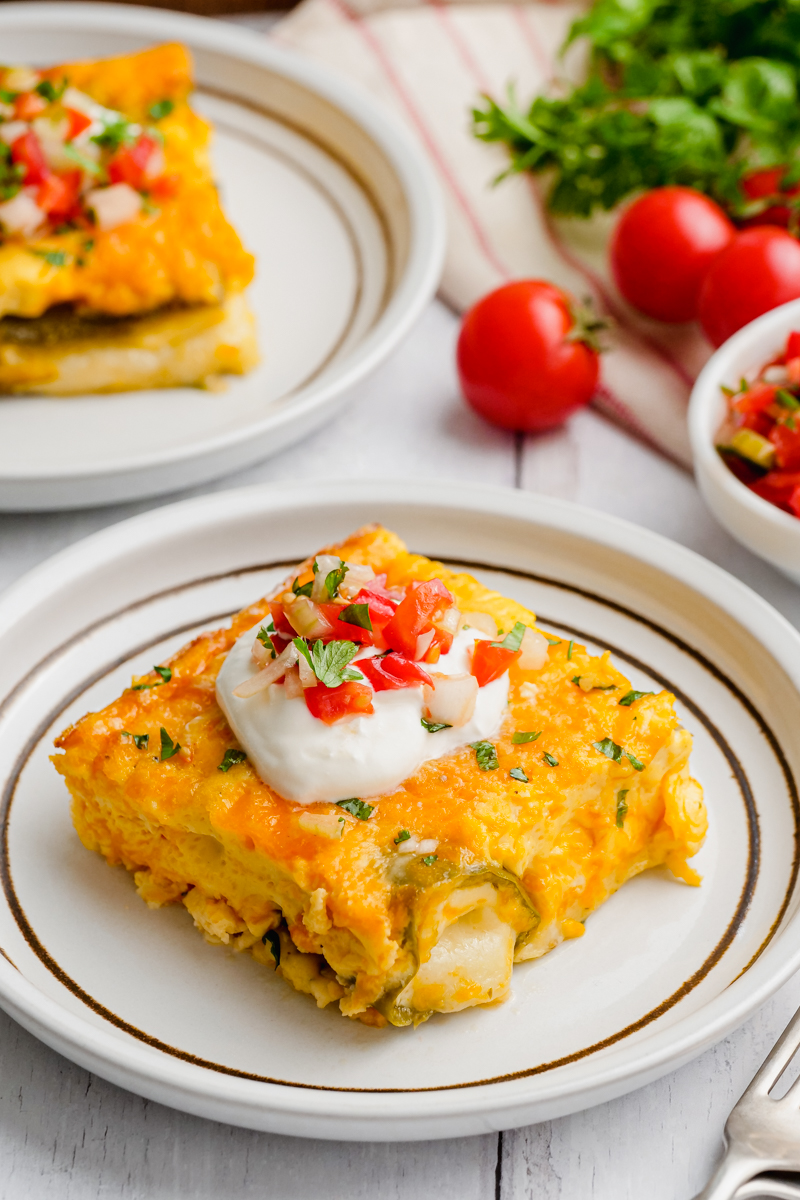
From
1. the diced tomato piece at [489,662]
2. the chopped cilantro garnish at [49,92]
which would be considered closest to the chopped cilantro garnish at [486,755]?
the diced tomato piece at [489,662]

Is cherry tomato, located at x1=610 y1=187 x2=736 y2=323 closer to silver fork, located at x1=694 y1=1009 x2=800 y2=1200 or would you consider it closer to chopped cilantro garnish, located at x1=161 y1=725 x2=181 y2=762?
chopped cilantro garnish, located at x1=161 y1=725 x2=181 y2=762

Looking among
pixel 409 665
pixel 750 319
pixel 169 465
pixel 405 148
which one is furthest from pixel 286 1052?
pixel 405 148

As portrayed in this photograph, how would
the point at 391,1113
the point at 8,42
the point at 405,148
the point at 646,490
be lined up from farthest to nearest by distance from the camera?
the point at 8,42 < the point at 405,148 < the point at 646,490 < the point at 391,1113

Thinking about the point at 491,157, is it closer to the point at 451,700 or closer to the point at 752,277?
the point at 752,277

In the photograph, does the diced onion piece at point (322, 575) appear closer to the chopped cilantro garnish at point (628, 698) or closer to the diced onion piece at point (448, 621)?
the diced onion piece at point (448, 621)

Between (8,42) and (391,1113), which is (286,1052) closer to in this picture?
(391,1113)

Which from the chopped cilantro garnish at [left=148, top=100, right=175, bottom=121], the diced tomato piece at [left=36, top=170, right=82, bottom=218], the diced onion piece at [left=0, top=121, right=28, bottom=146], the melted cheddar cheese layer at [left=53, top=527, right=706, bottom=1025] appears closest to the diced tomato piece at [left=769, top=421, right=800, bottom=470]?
the melted cheddar cheese layer at [left=53, top=527, right=706, bottom=1025]
